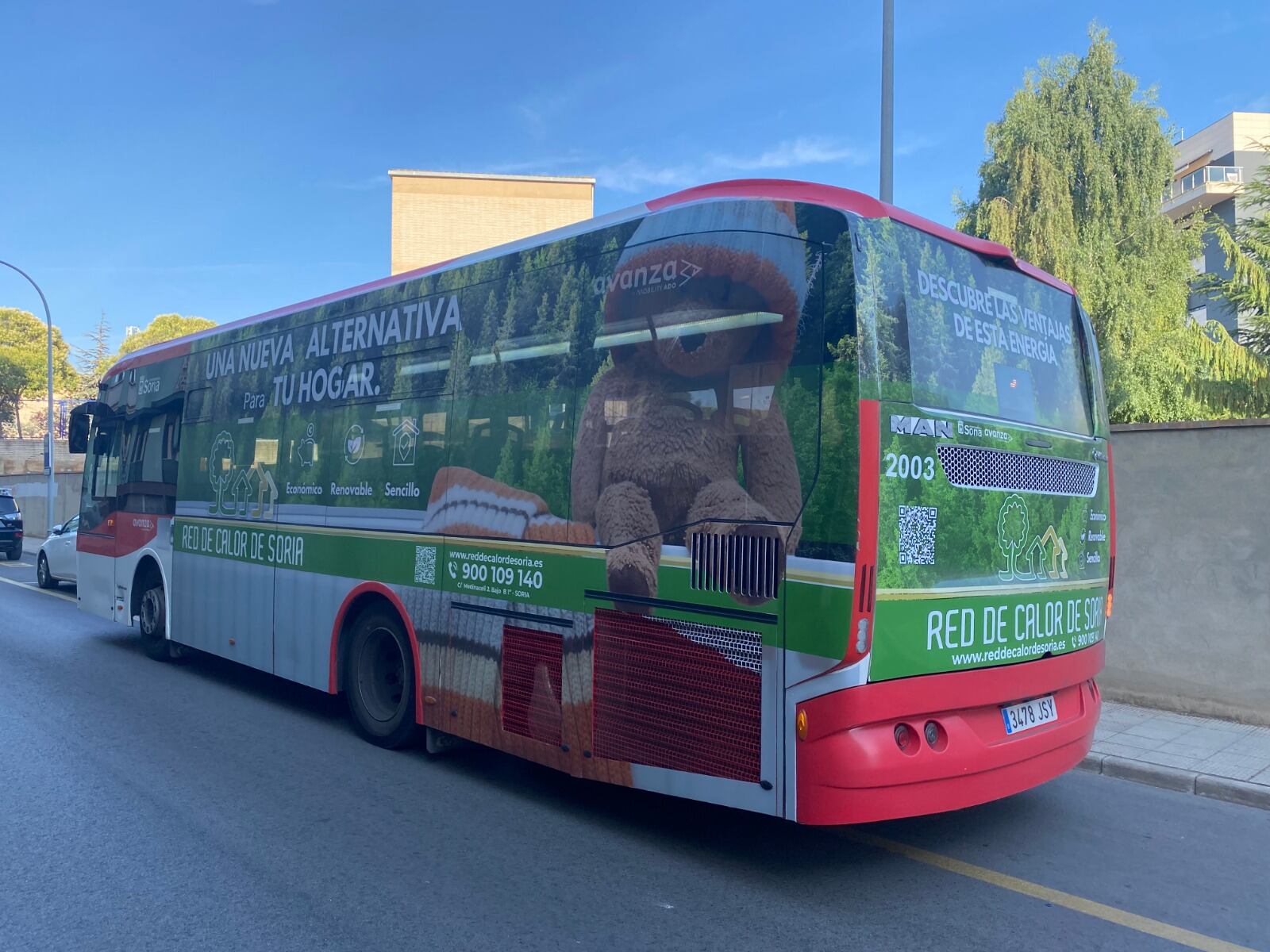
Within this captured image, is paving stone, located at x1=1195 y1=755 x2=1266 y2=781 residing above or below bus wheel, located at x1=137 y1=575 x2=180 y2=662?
below

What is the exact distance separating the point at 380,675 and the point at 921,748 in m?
4.02

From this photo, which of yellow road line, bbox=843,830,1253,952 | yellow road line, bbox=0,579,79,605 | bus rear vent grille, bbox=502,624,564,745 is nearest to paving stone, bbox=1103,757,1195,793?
yellow road line, bbox=843,830,1253,952

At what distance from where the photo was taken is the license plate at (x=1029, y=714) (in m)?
4.70

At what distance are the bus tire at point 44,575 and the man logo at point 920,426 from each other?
56.9 feet

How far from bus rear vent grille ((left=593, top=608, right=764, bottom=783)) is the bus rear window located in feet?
4.67

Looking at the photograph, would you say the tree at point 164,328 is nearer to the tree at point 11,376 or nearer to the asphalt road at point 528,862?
the tree at point 11,376

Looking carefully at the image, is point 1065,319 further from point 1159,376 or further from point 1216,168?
point 1216,168

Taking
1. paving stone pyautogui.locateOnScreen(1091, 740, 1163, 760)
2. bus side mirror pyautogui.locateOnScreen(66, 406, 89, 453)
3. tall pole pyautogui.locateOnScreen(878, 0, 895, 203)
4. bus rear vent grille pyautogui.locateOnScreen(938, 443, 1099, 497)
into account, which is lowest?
paving stone pyautogui.locateOnScreen(1091, 740, 1163, 760)

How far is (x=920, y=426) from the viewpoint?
4309 millimetres

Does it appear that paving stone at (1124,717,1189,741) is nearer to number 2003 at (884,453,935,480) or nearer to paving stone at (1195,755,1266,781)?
paving stone at (1195,755,1266,781)

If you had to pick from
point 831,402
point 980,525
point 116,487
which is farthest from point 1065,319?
point 116,487

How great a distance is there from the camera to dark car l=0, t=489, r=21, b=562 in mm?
24516

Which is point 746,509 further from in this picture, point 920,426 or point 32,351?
point 32,351

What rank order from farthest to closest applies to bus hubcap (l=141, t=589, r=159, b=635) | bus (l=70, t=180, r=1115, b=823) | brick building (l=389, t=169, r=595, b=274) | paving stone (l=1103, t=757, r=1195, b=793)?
brick building (l=389, t=169, r=595, b=274), bus hubcap (l=141, t=589, r=159, b=635), paving stone (l=1103, t=757, r=1195, b=793), bus (l=70, t=180, r=1115, b=823)
